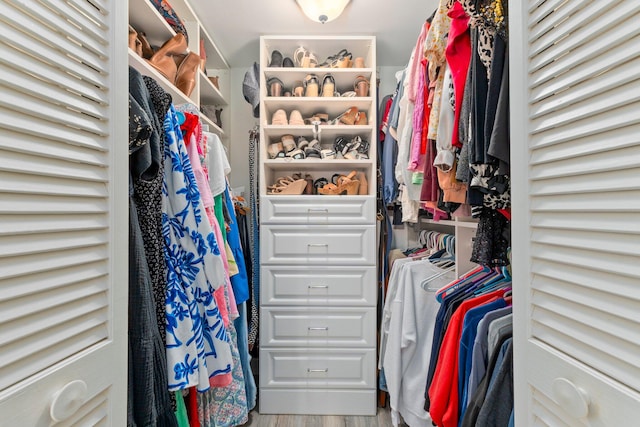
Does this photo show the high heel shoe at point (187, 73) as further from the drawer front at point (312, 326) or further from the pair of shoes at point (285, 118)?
the drawer front at point (312, 326)

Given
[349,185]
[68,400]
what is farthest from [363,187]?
[68,400]

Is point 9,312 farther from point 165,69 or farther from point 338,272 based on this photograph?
point 338,272

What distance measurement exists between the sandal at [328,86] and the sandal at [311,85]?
0.04 m

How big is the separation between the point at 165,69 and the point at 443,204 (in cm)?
120

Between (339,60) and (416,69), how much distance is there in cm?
72

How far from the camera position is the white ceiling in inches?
67.2

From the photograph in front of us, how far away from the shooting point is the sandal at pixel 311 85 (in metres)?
2.00

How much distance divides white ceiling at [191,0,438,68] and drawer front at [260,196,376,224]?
3.14 ft

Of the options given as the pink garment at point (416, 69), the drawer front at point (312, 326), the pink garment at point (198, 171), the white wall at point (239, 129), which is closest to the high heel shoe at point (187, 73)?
the pink garment at point (198, 171)

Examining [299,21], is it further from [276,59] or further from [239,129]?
[239,129]

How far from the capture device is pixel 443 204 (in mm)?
1193

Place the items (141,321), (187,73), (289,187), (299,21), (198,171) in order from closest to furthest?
(141,321), (198,171), (187,73), (299,21), (289,187)

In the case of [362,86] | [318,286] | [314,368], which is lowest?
[314,368]

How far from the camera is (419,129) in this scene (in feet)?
4.29
